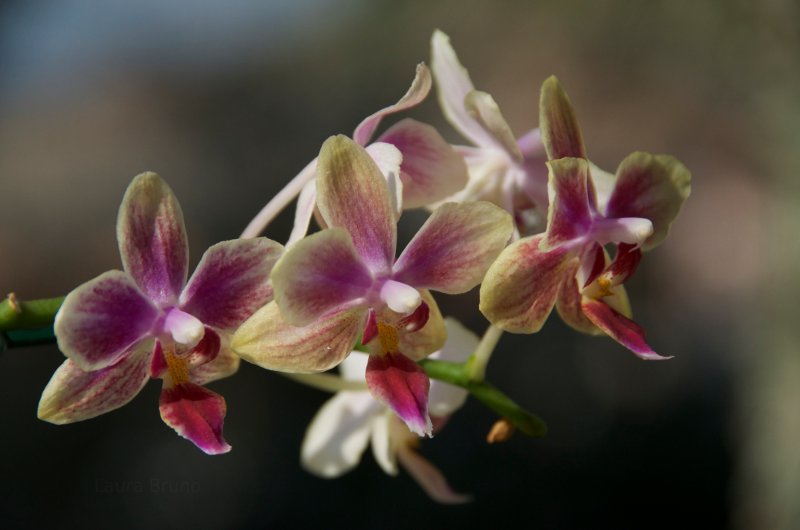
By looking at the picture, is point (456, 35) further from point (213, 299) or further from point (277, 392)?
point (213, 299)

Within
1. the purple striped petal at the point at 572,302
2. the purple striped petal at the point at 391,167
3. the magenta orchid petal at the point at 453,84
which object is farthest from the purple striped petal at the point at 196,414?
the magenta orchid petal at the point at 453,84

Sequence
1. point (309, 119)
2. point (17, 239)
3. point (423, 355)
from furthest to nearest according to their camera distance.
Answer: point (309, 119) → point (17, 239) → point (423, 355)

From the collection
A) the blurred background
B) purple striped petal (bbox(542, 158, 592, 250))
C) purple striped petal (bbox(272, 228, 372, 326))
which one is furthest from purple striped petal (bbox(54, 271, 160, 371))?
the blurred background

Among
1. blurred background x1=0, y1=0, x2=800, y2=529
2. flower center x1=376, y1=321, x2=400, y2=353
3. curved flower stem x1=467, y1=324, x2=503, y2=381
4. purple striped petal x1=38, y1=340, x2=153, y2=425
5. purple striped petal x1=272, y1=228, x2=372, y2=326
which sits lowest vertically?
blurred background x1=0, y1=0, x2=800, y2=529

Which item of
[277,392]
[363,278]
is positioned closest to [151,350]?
[363,278]

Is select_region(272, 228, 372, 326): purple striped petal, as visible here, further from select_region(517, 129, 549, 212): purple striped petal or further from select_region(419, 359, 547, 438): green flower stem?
select_region(517, 129, 549, 212): purple striped petal
